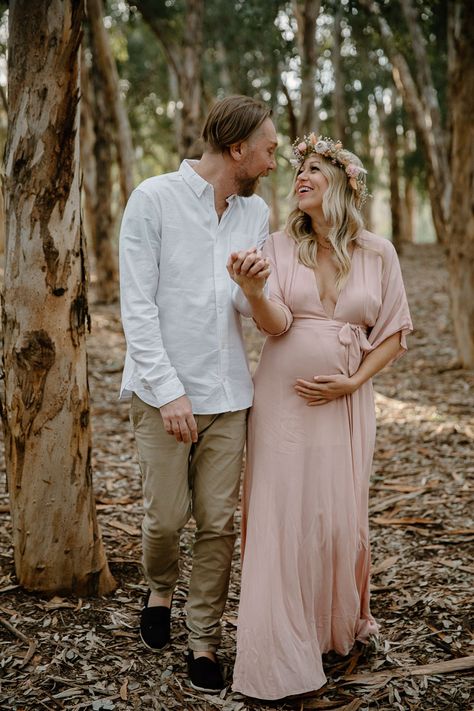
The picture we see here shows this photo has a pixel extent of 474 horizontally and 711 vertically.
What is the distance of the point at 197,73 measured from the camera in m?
11.9

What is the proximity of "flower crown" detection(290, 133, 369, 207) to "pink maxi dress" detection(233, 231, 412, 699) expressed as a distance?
26 cm

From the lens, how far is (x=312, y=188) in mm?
3340

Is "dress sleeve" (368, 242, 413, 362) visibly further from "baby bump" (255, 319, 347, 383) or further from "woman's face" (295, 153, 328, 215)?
"woman's face" (295, 153, 328, 215)

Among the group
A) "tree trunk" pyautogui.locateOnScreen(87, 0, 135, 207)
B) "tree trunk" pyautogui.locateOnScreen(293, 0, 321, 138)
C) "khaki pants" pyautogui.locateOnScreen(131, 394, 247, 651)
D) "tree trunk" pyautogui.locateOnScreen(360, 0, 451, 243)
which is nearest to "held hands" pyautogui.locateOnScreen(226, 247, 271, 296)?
"khaki pants" pyautogui.locateOnScreen(131, 394, 247, 651)

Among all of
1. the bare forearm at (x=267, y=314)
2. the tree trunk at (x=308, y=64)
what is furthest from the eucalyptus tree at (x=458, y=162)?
the bare forearm at (x=267, y=314)

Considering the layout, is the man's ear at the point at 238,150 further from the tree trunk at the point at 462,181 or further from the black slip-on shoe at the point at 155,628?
the tree trunk at the point at 462,181

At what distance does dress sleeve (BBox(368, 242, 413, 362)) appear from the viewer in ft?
10.8

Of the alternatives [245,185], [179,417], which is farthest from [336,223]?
[179,417]

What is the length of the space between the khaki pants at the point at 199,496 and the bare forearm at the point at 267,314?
42cm

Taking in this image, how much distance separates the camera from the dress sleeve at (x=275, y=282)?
3.19m

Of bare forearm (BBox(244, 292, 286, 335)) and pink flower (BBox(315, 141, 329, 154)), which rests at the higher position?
pink flower (BBox(315, 141, 329, 154))

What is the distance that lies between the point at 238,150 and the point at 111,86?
10.1 metres

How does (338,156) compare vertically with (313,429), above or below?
above

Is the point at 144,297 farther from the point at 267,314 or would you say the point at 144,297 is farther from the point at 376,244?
the point at 376,244
